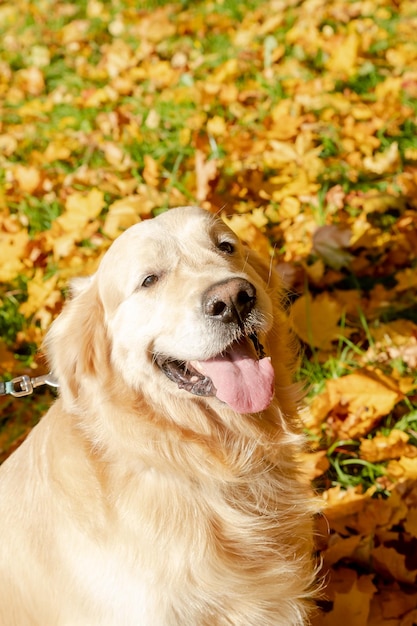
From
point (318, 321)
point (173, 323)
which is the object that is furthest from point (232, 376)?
point (318, 321)

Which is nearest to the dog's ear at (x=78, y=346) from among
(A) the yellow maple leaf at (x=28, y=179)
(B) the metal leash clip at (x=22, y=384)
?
(B) the metal leash clip at (x=22, y=384)

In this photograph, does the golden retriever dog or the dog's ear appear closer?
the golden retriever dog

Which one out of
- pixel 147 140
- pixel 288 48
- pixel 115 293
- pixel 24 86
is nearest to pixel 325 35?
pixel 288 48

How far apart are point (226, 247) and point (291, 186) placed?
191 cm

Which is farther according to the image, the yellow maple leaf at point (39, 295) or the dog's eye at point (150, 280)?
the yellow maple leaf at point (39, 295)

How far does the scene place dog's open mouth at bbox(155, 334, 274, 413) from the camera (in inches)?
92.0

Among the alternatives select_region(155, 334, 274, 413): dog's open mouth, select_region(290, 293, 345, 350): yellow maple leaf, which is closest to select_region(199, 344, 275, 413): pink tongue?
select_region(155, 334, 274, 413): dog's open mouth

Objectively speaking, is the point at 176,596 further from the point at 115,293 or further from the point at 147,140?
the point at 147,140

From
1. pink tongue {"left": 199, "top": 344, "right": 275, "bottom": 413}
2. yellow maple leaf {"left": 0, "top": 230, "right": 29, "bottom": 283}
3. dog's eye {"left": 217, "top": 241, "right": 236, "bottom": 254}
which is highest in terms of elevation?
dog's eye {"left": 217, "top": 241, "right": 236, "bottom": 254}

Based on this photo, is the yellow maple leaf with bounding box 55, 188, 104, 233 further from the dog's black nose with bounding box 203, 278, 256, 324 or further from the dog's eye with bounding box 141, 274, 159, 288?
the dog's black nose with bounding box 203, 278, 256, 324

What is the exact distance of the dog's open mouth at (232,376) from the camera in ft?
7.67

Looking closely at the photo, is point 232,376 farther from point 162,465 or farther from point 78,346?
point 78,346

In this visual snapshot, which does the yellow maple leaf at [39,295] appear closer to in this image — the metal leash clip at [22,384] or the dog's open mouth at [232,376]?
the metal leash clip at [22,384]

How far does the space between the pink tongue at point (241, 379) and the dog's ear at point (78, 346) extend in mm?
394
